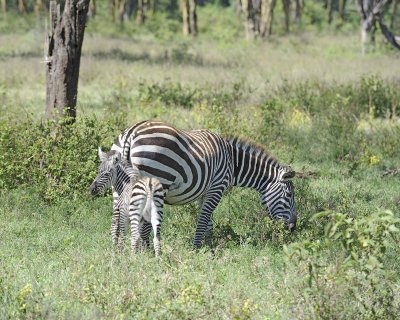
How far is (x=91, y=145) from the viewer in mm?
11375

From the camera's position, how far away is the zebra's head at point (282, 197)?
31.5 feet

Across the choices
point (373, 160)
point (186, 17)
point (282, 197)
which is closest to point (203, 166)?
point (282, 197)

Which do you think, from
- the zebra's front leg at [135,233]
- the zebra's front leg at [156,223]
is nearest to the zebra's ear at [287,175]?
the zebra's front leg at [156,223]

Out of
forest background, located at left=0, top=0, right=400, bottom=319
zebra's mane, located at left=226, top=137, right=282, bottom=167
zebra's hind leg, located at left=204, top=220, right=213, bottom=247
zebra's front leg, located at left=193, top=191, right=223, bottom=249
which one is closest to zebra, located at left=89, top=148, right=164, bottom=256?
forest background, located at left=0, top=0, right=400, bottom=319

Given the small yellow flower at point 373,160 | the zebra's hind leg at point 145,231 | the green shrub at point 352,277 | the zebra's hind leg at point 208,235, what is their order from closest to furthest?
1. the green shrub at point 352,277
2. the zebra's hind leg at point 145,231
3. the zebra's hind leg at point 208,235
4. the small yellow flower at point 373,160

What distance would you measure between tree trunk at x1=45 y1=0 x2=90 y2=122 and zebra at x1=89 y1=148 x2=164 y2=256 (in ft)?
12.5

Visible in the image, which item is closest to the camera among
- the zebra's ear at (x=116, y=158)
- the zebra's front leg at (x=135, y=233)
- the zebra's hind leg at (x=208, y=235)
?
the zebra's front leg at (x=135, y=233)

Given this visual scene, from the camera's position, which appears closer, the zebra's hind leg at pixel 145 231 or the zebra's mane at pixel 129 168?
the zebra's mane at pixel 129 168

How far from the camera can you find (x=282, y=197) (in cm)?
964

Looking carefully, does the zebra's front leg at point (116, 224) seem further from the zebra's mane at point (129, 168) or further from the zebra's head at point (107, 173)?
the zebra's mane at point (129, 168)

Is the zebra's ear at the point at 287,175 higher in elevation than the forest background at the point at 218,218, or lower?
higher

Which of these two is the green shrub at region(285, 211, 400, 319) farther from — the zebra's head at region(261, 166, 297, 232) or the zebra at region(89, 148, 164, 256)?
the zebra's head at region(261, 166, 297, 232)

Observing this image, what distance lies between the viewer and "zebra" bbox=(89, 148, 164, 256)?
8281mm

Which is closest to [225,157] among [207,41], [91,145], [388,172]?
[91,145]
